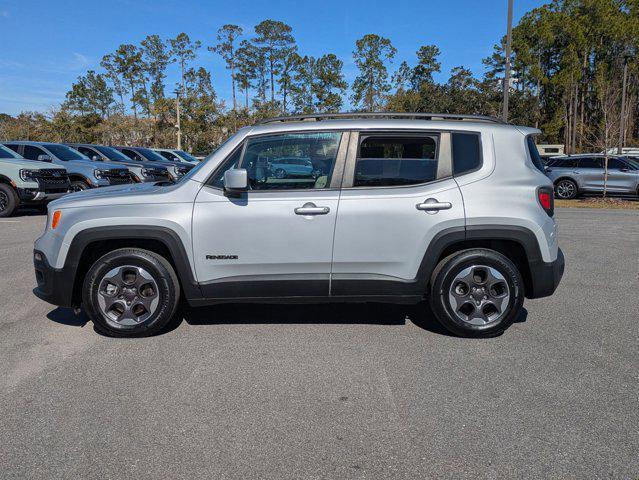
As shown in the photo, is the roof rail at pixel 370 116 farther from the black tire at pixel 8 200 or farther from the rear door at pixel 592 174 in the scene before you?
the rear door at pixel 592 174

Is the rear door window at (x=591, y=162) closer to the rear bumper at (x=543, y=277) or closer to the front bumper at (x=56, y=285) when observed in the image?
the rear bumper at (x=543, y=277)

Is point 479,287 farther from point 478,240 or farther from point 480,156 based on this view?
point 480,156

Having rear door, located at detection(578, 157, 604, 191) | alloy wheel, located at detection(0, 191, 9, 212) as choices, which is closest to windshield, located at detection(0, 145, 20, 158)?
alloy wheel, located at detection(0, 191, 9, 212)

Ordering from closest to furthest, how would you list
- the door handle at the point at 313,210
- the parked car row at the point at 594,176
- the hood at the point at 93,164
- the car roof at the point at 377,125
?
1. the door handle at the point at 313,210
2. the car roof at the point at 377,125
3. the hood at the point at 93,164
4. the parked car row at the point at 594,176

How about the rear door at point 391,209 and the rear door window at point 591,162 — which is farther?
the rear door window at point 591,162

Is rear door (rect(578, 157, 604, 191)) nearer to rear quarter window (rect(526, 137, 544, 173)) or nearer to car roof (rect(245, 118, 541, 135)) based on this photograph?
rear quarter window (rect(526, 137, 544, 173))

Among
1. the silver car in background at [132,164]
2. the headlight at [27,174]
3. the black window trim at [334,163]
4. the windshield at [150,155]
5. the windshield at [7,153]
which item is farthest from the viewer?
the windshield at [150,155]

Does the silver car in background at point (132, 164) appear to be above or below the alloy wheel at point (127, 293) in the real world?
above

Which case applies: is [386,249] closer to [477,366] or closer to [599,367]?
[477,366]

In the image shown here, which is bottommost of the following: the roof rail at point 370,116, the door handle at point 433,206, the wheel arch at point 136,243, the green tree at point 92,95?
the wheel arch at point 136,243

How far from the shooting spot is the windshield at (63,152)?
1487cm

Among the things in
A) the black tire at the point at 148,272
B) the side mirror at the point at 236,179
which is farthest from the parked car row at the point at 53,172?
the side mirror at the point at 236,179

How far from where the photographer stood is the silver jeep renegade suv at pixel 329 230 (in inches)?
169

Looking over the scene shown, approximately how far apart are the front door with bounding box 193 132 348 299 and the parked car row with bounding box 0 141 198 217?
6557mm
